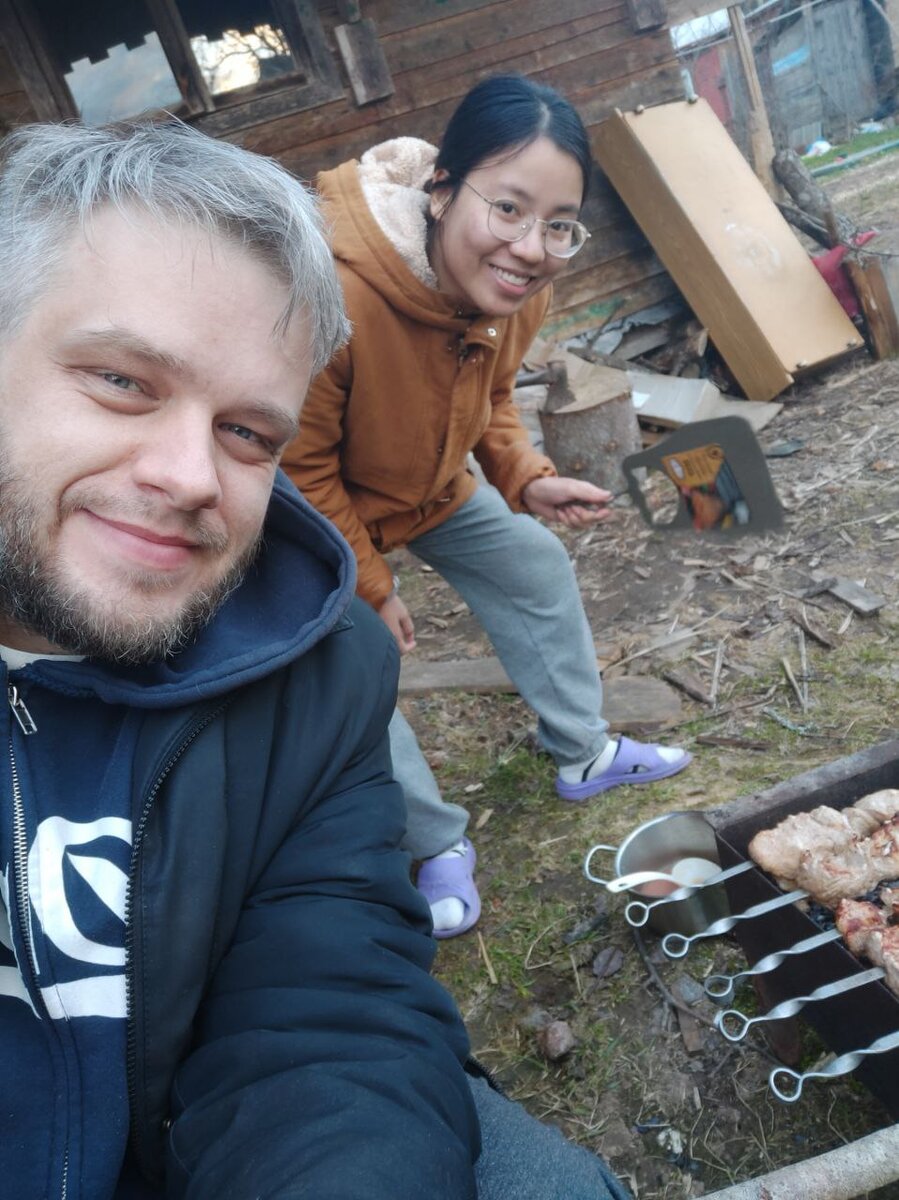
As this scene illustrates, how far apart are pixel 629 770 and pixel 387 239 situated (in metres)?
2.05

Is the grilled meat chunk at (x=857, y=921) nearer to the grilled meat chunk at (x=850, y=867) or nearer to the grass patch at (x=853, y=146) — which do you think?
the grilled meat chunk at (x=850, y=867)

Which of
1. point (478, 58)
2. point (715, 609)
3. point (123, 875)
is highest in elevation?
point (478, 58)

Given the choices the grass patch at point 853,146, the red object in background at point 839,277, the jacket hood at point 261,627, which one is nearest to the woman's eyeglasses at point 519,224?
the jacket hood at point 261,627

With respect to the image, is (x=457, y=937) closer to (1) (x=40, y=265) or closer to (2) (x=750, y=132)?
(1) (x=40, y=265)

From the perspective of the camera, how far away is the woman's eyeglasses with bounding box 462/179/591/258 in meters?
2.52

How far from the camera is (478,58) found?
22.3 ft

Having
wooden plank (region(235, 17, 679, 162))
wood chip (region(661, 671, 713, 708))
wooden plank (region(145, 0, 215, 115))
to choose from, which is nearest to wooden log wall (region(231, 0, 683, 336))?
wooden plank (region(235, 17, 679, 162))

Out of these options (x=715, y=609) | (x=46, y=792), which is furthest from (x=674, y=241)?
(x=46, y=792)

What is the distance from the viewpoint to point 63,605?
1.33 m

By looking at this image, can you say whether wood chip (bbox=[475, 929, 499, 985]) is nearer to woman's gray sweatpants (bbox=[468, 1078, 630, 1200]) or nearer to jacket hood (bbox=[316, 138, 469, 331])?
woman's gray sweatpants (bbox=[468, 1078, 630, 1200])

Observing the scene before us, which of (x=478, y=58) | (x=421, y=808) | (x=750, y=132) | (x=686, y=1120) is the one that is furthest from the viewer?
(x=750, y=132)

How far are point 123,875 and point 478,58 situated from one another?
7.18m

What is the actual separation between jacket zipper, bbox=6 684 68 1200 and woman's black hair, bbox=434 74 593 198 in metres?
1.96

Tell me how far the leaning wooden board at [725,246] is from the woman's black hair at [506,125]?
4.46 metres
